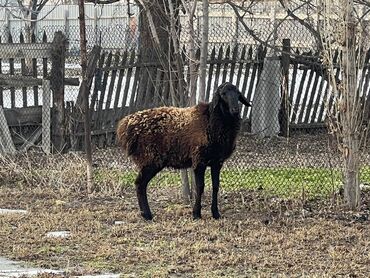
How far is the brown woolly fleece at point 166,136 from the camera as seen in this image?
9641mm

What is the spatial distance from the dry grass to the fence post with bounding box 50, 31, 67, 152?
2587 mm

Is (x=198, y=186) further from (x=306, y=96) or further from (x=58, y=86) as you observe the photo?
(x=306, y=96)

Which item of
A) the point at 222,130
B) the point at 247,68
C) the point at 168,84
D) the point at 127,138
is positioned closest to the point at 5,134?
the point at 168,84

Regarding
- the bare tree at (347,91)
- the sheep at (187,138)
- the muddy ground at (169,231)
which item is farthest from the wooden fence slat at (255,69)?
the sheep at (187,138)

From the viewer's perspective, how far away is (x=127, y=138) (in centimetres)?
984

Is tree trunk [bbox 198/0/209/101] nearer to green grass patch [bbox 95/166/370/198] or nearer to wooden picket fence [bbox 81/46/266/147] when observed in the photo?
green grass patch [bbox 95/166/370/198]

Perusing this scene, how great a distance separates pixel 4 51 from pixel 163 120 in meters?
5.99

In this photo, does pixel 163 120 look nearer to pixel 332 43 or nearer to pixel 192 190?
pixel 192 190

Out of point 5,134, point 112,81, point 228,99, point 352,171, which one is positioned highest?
point 228,99

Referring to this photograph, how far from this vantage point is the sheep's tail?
32.1 feet

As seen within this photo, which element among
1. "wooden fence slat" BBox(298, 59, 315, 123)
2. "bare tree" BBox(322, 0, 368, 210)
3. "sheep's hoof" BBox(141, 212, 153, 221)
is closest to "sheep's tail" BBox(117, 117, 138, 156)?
"sheep's hoof" BBox(141, 212, 153, 221)

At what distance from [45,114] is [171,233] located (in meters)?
6.29

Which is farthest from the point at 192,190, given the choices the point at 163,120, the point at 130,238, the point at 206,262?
the point at 206,262

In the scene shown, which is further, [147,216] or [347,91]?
[347,91]
